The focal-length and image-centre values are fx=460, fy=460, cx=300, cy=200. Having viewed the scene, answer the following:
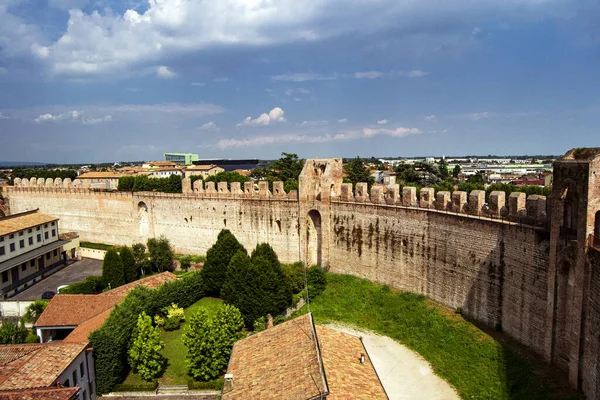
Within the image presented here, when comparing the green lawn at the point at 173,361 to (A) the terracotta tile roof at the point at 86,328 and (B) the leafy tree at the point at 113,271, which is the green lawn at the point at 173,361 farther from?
(B) the leafy tree at the point at 113,271

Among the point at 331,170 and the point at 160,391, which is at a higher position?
the point at 331,170

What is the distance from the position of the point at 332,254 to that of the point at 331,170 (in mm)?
4746

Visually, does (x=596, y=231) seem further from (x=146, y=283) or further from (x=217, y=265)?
(x=146, y=283)

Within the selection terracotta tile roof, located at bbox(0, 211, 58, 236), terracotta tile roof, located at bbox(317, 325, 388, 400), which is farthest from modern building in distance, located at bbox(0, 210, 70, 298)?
terracotta tile roof, located at bbox(317, 325, 388, 400)

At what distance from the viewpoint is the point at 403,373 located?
16.5m

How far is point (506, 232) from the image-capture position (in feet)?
55.7

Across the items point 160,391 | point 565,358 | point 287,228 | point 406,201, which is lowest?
point 160,391

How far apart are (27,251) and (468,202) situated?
30100 mm

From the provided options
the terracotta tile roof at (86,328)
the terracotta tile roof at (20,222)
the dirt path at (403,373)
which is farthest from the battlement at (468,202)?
the terracotta tile roof at (20,222)

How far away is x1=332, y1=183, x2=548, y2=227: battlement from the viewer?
1590cm

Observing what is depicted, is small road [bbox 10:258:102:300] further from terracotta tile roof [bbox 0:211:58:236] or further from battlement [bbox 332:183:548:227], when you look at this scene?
battlement [bbox 332:183:548:227]

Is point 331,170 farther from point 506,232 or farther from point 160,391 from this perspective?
point 160,391

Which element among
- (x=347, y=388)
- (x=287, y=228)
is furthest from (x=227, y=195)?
(x=347, y=388)

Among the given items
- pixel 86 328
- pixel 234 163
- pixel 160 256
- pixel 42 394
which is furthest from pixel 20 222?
pixel 234 163
